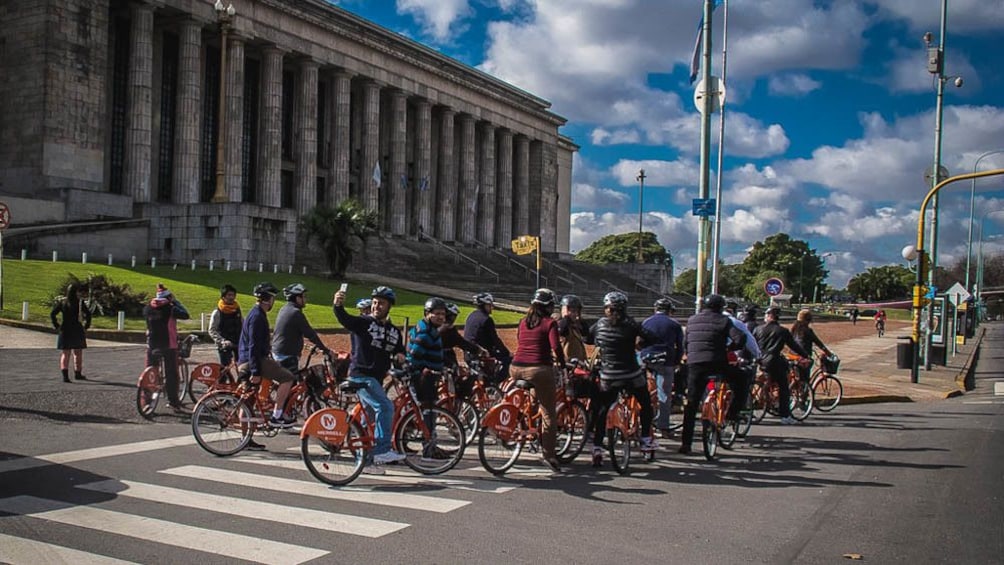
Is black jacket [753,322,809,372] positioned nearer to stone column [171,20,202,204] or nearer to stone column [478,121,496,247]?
stone column [171,20,202,204]

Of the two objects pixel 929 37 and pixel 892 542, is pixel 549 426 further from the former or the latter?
pixel 929 37

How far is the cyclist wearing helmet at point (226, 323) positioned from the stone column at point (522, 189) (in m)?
65.0

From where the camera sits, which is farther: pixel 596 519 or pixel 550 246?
pixel 550 246

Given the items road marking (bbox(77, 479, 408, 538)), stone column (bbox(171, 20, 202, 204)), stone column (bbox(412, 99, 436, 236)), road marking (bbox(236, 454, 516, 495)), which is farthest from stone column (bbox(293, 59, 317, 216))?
road marking (bbox(77, 479, 408, 538))

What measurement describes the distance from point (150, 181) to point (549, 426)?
42096 millimetres

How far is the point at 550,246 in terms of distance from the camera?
7919cm

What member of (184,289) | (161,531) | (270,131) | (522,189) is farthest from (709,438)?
(522,189)

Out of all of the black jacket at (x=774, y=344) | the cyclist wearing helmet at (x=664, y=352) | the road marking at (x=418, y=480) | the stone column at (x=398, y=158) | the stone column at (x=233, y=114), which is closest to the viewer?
the road marking at (x=418, y=480)

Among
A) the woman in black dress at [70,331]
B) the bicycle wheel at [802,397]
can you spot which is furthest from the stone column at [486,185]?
the bicycle wheel at [802,397]

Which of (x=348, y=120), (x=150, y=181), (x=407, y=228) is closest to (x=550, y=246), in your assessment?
(x=407, y=228)

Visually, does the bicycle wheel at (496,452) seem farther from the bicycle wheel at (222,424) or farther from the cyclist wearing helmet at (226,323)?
the cyclist wearing helmet at (226,323)

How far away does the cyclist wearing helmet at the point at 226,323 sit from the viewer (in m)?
11.8

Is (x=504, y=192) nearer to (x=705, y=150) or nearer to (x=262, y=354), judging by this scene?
(x=705, y=150)

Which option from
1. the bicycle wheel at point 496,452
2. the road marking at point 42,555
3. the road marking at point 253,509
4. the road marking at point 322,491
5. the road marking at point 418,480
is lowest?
the road marking at point 418,480
